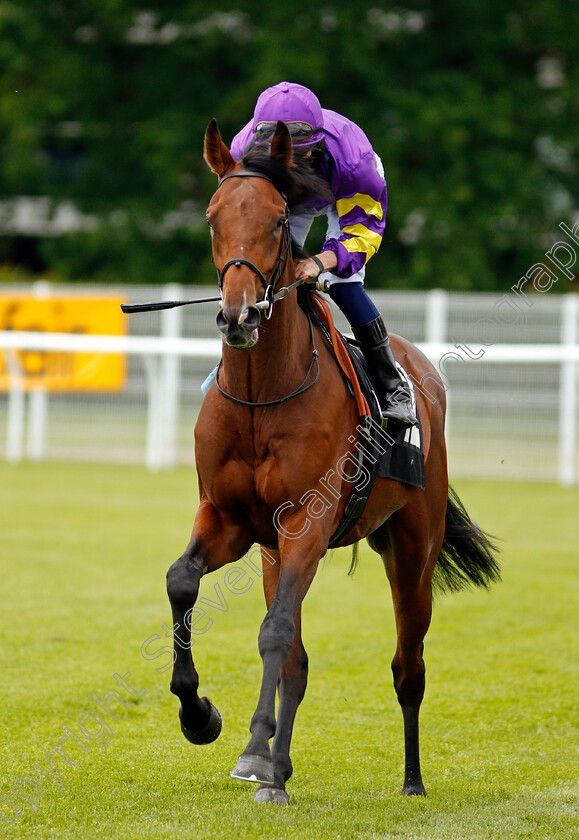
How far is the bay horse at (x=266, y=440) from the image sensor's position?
11.1 feet

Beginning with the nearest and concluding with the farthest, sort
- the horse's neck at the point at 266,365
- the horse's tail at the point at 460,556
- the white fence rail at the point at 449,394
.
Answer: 1. the horse's neck at the point at 266,365
2. the horse's tail at the point at 460,556
3. the white fence rail at the point at 449,394

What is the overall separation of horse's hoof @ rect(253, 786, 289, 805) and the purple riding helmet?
216 centimetres

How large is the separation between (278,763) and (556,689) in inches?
81.5

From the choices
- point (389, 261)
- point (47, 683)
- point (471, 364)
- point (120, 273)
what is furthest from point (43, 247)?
point (47, 683)

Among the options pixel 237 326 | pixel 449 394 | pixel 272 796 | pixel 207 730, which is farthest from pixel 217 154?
pixel 449 394

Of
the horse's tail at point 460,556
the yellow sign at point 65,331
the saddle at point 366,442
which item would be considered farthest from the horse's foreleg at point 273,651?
the yellow sign at point 65,331

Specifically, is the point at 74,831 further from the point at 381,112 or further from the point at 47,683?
the point at 381,112

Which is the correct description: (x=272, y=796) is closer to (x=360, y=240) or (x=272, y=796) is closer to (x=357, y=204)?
(x=360, y=240)

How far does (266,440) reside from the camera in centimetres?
366

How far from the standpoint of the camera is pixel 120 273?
23766 mm

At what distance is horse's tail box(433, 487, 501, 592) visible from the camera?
5000 mm

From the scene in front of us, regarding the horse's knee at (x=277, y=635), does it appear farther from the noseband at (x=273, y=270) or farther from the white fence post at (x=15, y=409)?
the white fence post at (x=15, y=409)

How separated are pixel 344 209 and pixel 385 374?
26.3 inches

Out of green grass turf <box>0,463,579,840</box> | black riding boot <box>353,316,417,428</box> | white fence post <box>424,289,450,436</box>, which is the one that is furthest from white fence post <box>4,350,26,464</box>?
black riding boot <box>353,316,417,428</box>
